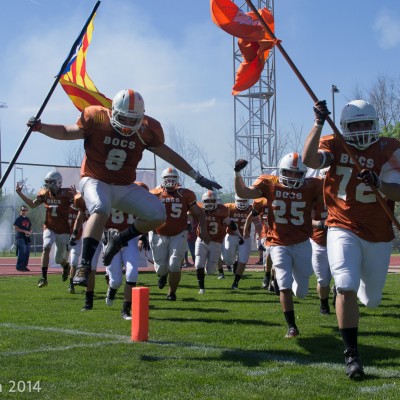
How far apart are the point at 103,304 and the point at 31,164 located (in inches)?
368

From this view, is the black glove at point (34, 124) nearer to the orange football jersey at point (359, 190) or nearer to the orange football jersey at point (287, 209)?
the orange football jersey at point (287, 209)

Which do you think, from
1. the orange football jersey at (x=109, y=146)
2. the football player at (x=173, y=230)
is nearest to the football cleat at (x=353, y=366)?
the orange football jersey at (x=109, y=146)

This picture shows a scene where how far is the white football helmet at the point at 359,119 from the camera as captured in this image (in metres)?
5.31

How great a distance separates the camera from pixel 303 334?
7.05 meters

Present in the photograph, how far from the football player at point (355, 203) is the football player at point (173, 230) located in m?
5.24

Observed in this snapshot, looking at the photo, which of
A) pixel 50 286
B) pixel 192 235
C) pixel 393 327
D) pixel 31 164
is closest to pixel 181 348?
pixel 393 327

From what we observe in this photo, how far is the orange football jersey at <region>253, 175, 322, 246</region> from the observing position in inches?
293

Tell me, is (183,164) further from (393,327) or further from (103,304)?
(103,304)

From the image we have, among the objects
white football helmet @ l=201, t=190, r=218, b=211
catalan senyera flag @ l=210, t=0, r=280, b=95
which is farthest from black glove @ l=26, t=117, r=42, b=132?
white football helmet @ l=201, t=190, r=218, b=211

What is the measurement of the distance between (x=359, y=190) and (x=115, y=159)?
245cm

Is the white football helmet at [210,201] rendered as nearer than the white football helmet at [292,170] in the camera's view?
No

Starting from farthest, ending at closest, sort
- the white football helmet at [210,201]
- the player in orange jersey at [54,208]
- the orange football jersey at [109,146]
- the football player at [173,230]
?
1. the white football helmet at [210,201]
2. the player in orange jersey at [54,208]
3. the football player at [173,230]
4. the orange football jersey at [109,146]

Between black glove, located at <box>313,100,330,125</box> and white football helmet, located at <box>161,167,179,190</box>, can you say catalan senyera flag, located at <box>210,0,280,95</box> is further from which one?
white football helmet, located at <box>161,167,179,190</box>

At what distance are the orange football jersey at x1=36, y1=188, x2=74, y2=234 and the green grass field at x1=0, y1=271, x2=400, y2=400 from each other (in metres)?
3.41
